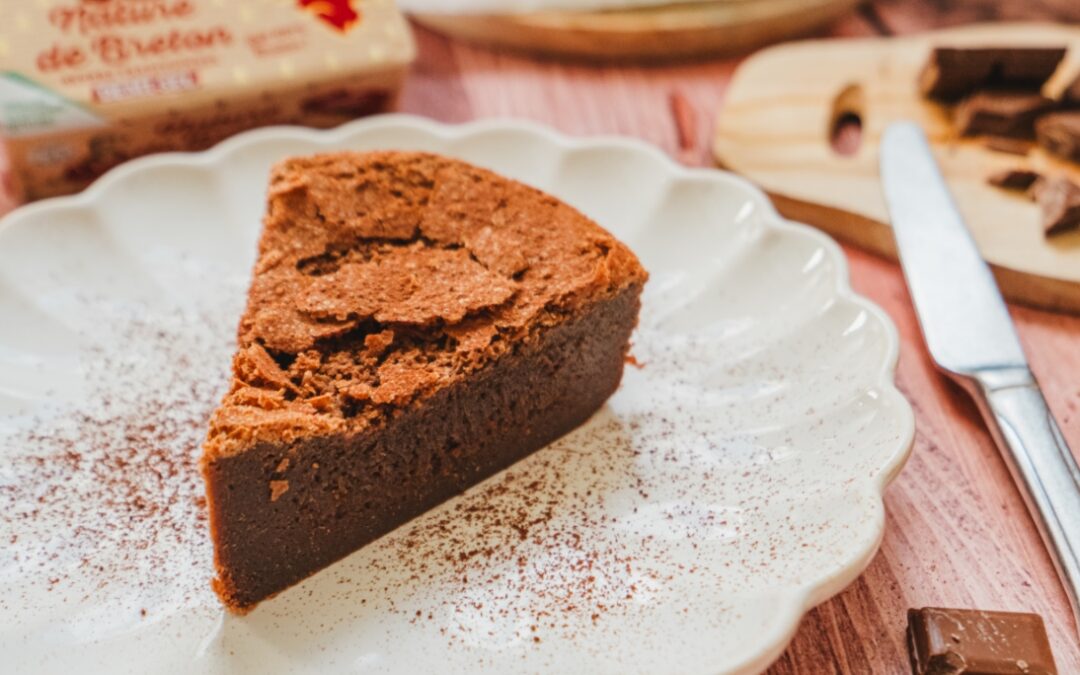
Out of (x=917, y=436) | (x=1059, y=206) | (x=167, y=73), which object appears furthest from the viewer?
(x=167, y=73)

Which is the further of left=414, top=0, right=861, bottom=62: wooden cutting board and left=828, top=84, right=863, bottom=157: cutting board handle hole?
left=414, top=0, right=861, bottom=62: wooden cutting board

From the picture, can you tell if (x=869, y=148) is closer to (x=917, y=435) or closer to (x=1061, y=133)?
(x=1061, y=133)

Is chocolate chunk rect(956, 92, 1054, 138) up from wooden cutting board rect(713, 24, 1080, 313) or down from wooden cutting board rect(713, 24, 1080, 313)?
up

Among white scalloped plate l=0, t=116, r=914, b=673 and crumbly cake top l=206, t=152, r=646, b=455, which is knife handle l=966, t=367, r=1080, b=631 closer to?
white scalloped plate l=0, t=116, r=914, b=673

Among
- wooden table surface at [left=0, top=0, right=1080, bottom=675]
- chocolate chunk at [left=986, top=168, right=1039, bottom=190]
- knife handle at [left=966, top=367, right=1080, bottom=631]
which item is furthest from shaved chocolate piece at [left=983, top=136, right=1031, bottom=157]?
knife handle at [left=966, top=367, right=1080, bottom=631]

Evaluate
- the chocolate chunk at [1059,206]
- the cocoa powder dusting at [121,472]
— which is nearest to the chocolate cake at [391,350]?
the cocoa powder dusting at [121,472]

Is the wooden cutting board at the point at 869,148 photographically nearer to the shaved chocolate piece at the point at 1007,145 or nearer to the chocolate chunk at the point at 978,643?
the shaved chocolate piece at the point at 1007,145

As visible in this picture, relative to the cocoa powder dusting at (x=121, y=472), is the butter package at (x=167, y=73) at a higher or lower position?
higher

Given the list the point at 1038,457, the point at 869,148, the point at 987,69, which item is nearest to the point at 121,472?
the point at 1038,457
